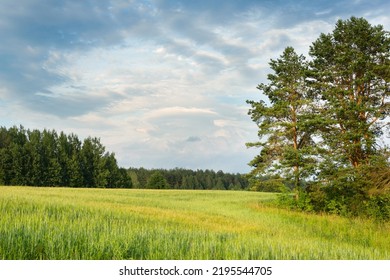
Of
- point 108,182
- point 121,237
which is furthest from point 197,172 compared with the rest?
point 121,237

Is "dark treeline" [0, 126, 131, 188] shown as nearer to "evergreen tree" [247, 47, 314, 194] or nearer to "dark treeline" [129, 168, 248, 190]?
"dark treeline" [129, 168, 248, 190]

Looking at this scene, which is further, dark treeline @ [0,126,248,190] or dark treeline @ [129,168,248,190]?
dark treeline @ [129,168,248,190]

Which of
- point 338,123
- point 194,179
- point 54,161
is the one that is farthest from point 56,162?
point 338,123

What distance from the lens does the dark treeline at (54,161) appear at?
290ft

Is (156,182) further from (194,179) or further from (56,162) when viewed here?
(194,179)

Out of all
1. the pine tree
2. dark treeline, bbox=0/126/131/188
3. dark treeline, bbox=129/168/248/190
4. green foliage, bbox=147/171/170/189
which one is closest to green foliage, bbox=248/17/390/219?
the pine tree

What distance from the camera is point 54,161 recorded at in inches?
3688

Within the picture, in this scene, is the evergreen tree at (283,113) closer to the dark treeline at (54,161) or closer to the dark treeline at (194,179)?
the dark treeline at (54,161)

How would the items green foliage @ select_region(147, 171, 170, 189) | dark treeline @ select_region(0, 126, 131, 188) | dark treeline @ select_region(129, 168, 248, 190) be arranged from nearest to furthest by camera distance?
1. dark treeline @ select_region(0, 126, 131, 188)
2. green foliage @ select_region(147, 171, 170, 189)
3. dark treeline @ select_region(129, 168, 248, 190)

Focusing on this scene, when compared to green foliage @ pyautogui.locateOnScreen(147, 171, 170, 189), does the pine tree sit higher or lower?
higher

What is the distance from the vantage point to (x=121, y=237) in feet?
25.8

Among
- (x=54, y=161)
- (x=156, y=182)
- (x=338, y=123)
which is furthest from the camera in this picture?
(x=156, y=182)

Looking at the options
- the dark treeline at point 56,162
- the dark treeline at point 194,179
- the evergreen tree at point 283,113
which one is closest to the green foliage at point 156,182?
the dark treeline at point 56,162

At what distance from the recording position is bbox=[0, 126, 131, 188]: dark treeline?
8844cm
